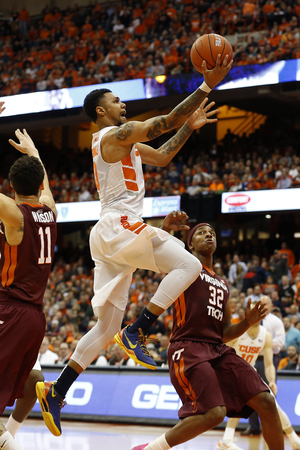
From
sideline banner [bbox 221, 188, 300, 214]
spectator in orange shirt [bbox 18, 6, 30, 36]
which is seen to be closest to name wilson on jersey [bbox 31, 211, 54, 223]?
sideline banner [bbox 221, 188, 300, 214]

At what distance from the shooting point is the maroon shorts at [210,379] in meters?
4.99

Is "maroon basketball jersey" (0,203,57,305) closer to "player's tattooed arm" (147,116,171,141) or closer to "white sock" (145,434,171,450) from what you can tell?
"player's tattooed arm" (147,116,171,141)

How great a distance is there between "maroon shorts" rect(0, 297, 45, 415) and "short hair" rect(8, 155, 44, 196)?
0.85 metres

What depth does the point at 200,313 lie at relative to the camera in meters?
5.37

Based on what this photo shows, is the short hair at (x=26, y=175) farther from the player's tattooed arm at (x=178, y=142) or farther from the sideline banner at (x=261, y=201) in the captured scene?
the sideline banner at (x=261, y=201)

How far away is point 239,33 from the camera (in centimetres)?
2028

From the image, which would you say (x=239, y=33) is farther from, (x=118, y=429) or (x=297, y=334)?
(x=118, y=429)

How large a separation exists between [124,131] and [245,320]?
7.13ft

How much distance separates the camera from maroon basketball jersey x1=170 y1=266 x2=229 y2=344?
17.5 ft

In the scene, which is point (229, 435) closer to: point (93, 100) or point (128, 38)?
point (93, 100)

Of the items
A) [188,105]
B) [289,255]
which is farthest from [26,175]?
[289,255]

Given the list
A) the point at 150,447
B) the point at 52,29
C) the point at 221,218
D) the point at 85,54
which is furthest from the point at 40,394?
the point at 52,29

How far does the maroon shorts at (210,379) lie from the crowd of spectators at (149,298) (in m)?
5.62

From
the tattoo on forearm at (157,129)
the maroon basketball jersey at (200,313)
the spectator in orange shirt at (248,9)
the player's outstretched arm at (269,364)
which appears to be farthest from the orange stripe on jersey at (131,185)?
the spectator in orange shirt at (248,9)
